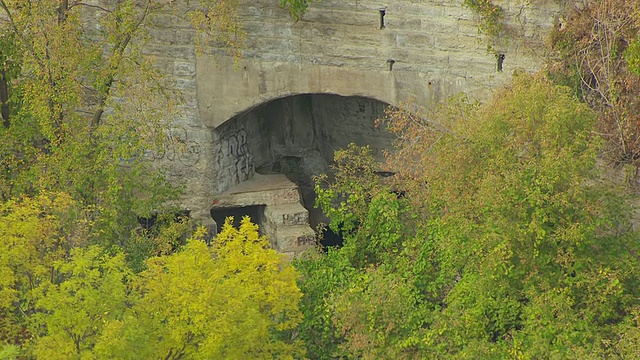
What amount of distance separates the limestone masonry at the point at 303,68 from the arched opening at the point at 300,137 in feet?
0.20

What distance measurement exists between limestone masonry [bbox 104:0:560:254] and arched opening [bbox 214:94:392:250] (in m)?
0.06

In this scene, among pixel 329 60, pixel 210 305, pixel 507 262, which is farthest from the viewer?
pixel 329 60

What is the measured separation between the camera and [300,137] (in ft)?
74.9

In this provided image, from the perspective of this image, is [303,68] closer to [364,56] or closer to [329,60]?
[329,60]

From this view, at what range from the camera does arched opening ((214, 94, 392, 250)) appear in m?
21.4

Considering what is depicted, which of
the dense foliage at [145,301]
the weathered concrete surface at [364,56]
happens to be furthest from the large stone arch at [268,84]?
the dense foliage at [145,301]

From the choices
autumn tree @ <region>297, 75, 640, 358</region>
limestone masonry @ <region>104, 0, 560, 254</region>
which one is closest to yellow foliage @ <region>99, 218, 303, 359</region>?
autumn tree @ <region>297, 75, 640, 358</region>

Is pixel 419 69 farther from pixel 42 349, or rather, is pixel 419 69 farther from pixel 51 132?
pixel 42 349

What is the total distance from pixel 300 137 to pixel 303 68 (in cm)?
333

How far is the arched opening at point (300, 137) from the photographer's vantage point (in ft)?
70.3

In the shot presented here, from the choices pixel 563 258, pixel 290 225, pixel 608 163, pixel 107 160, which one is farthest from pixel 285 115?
pixel 563 258

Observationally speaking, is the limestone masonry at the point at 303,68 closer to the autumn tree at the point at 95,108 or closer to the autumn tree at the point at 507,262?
the autumn tree at the point at 95,108

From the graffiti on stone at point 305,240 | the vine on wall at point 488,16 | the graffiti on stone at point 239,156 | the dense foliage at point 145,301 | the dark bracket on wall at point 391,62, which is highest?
the vine on wall at point 488,16

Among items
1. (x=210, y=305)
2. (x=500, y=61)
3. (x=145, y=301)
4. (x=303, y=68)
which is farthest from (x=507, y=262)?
(x=303, y=68)
